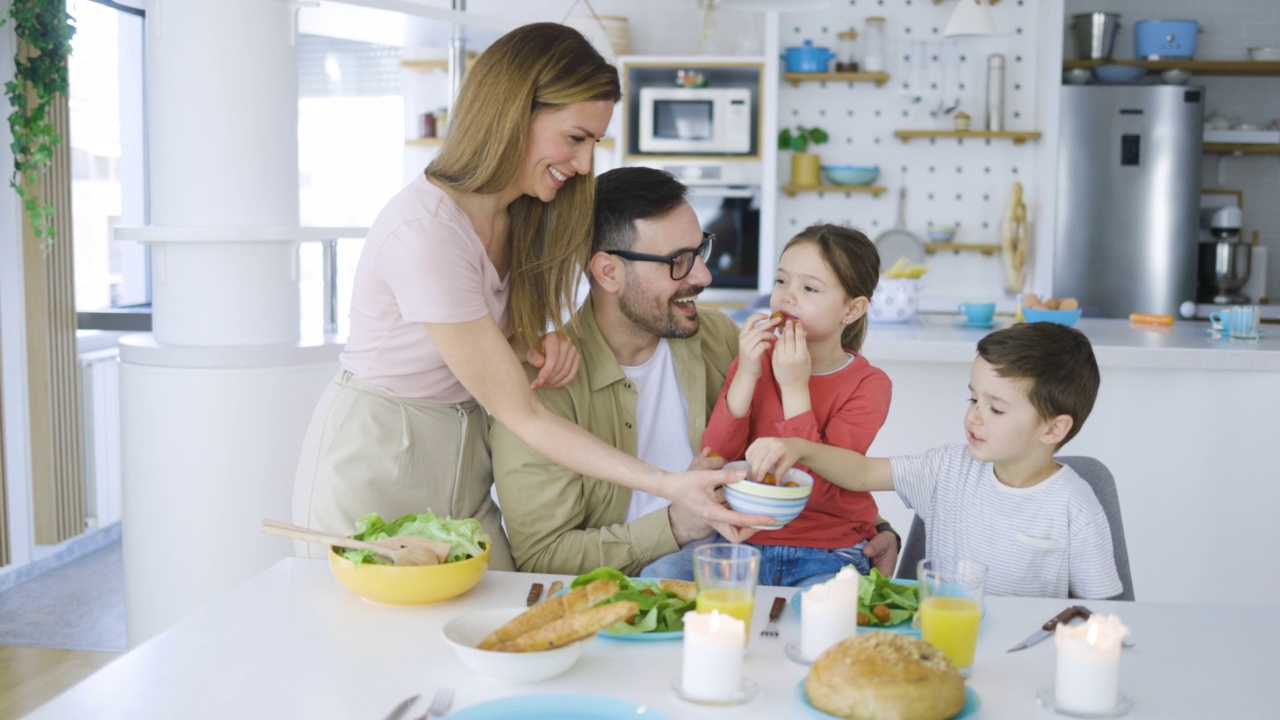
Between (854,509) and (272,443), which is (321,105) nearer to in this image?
(272,443)

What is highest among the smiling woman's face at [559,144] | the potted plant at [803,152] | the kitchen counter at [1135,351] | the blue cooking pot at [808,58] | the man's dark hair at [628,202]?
the blue cooking pot at [808,58]

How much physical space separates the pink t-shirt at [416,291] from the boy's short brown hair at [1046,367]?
2.77 ft

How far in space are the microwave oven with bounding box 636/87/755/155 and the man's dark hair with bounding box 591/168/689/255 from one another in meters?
4.02

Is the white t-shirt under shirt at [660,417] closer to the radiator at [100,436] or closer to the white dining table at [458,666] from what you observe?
the white dining table at [458,666]

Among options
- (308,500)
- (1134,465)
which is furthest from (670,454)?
(1134,465)

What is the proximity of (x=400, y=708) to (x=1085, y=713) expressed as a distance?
71 cm

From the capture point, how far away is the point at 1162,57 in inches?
252

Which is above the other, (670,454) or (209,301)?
(209,301)

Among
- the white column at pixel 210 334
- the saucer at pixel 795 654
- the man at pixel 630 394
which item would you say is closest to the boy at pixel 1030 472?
the man at pixel 630 394

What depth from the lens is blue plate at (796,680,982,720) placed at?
1.21m

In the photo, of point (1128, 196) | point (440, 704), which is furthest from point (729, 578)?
point (1128, 196)

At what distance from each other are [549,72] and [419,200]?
29cm

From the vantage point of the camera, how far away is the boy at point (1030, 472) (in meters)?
1.90

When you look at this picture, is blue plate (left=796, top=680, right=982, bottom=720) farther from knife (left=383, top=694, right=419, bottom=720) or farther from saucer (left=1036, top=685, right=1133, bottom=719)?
knife (left=383, top=694, right=419, bottom=720)
